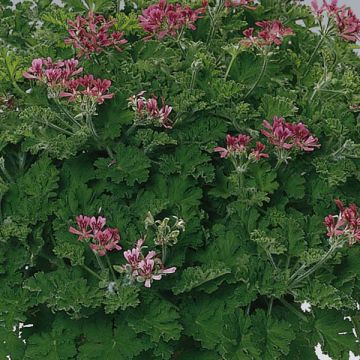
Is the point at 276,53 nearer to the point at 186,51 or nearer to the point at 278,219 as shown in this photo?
the point at 186,51

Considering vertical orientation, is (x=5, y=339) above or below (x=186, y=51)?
below

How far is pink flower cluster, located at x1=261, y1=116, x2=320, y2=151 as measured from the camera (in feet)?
9.43

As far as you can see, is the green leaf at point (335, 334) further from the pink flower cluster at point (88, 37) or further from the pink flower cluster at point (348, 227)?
the pink flower cluster at point (88, 37)

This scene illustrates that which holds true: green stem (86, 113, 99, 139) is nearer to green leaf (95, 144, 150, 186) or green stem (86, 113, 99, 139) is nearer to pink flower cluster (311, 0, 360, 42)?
green leaf (95, 144, 150, 186)

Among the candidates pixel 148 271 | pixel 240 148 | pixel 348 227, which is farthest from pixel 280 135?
pixel 148 271

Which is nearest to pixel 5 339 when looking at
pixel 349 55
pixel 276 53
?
pixel 276 53

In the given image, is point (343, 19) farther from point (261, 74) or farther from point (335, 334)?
point (335, 334)

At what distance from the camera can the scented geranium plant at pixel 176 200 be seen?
282cm

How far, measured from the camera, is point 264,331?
9.30ft

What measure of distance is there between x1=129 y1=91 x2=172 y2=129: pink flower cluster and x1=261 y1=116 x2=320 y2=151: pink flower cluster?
0.35m

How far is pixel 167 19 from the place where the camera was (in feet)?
10.5

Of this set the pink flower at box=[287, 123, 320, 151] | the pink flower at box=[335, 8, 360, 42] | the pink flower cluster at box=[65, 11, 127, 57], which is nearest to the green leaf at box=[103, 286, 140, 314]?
the pink flower at box=[287, 123, 320, 151]

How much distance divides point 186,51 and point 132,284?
111cm

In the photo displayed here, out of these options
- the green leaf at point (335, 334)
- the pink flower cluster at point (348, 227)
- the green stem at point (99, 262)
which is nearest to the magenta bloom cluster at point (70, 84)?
the green stem at point (99, 262)
